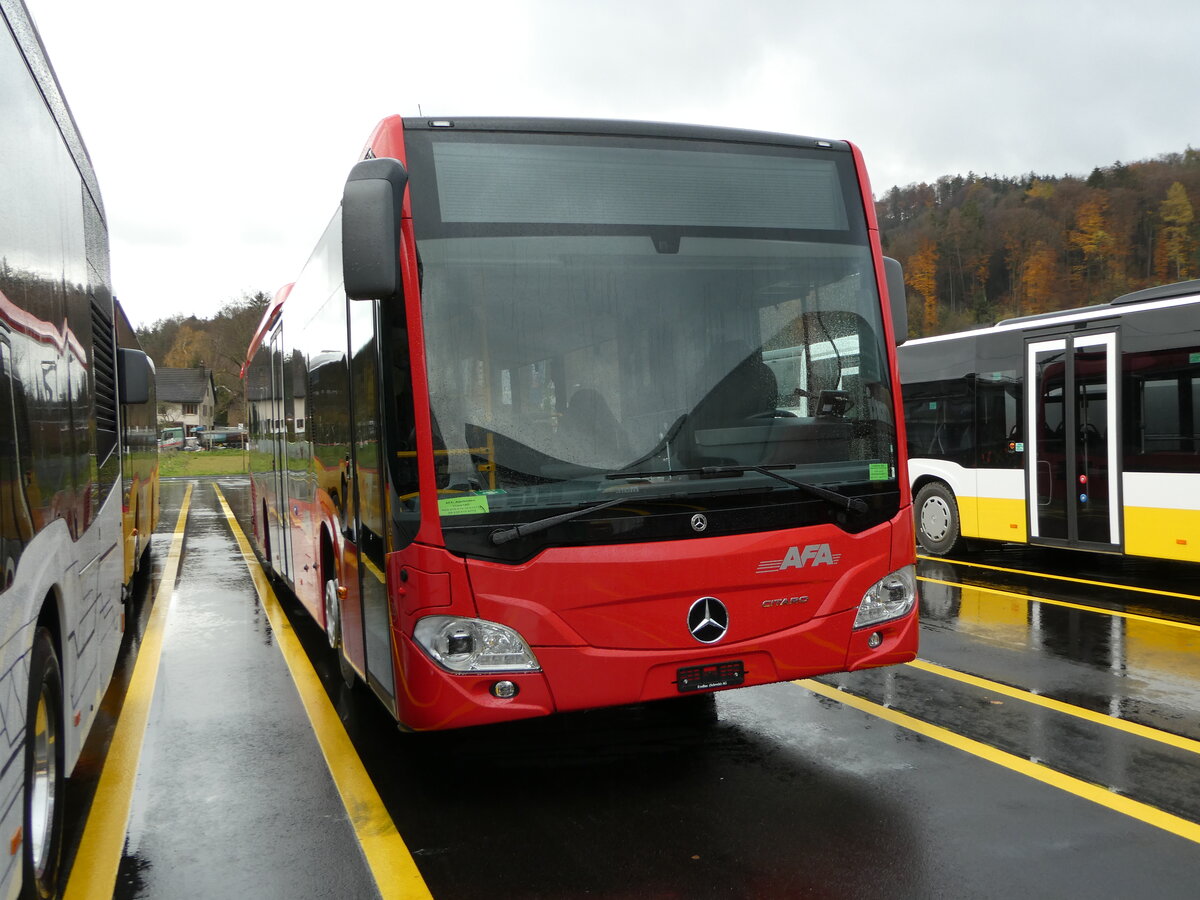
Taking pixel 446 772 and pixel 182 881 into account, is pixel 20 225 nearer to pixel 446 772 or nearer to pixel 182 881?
pixel 182 881

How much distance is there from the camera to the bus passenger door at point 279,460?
8.89 meters

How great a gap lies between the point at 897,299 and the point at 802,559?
4.72 ft

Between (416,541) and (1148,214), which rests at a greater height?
(1148,214)

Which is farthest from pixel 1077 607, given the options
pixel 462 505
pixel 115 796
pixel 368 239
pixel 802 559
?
pixel 115 796

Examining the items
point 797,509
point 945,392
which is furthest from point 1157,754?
point 945,392

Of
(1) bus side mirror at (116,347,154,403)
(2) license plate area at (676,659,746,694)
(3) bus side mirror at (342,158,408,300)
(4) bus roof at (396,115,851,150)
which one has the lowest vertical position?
(2) license plate area at (676,659,746,694)

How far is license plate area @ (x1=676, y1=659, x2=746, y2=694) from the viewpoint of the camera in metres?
4.35

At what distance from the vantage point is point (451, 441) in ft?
13.7

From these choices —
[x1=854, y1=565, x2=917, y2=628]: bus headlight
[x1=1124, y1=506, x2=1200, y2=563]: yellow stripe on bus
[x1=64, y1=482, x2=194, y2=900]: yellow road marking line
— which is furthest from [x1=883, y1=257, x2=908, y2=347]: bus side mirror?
[x1=1124, y1=506, x2=1200, y2=563]: yellow stripe on bus

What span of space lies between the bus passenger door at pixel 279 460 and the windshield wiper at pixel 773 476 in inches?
200

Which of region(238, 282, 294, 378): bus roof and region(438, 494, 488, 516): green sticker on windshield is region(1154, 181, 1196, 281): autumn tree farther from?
region(438, 494, 488, 516): green sticker on windshield

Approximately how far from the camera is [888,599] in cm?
481

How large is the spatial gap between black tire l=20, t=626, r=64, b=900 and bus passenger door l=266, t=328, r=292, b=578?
518 centimetres

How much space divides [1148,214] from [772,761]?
68.2 m
